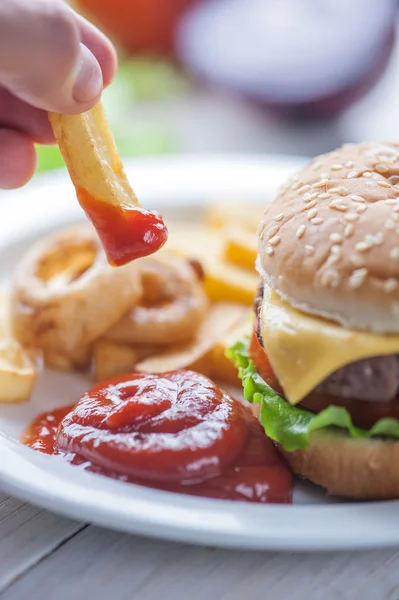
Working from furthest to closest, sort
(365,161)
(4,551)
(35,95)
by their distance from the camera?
(365,161) < (4,551) < (35,95)

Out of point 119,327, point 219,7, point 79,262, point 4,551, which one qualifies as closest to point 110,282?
point 119,327

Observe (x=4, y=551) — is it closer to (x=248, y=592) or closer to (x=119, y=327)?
(x=248, y=592)

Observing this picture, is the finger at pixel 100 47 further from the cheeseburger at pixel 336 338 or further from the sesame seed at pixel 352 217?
the sesame seed at pixel 352 217

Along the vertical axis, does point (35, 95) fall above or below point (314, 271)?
above

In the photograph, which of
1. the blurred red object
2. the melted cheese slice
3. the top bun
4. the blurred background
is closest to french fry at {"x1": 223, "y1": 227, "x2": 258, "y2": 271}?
the top bun

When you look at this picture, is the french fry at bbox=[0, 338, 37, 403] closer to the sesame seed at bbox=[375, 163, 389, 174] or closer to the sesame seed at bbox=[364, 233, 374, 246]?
the sesame seed at bbox=[364, 233, 374, 246]

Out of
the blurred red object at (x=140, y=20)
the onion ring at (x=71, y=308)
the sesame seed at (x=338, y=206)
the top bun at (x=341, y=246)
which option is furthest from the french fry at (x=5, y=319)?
the blurred red object at (x=140, y=20)
